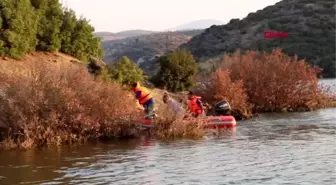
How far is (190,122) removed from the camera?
25562mm

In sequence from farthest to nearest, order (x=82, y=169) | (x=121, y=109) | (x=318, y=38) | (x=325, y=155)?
(x=318, y=38) < (x=121, y=109) < (x=325, y=155) < (x=82, y=169)

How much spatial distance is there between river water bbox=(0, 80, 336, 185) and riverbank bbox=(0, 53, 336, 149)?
881 millimetres

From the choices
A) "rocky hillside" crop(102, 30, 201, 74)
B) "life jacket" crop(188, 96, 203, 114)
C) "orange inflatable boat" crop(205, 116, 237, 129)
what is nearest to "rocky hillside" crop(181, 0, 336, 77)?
"rocky hillside" crop(102, 30, 201, 74)

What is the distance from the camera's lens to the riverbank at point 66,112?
23078mm

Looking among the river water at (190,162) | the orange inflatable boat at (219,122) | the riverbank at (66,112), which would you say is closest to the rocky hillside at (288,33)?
the orange inflatable boat at (219,122)

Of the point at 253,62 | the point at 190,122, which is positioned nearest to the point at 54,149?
the point at 190,122

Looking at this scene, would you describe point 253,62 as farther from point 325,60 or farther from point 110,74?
point 325,60

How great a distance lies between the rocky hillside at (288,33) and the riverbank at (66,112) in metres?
68.7

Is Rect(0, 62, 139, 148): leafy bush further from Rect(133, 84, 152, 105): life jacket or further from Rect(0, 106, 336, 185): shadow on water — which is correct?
Rect(133, 84, 152, 105): life jacket

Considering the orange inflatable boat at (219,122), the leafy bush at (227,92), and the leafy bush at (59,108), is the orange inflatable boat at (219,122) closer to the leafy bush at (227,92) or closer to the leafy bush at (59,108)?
the leafy bush at (59,108)

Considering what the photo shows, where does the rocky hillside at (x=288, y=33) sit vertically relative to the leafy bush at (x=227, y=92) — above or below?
above

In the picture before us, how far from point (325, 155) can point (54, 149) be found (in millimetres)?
9417

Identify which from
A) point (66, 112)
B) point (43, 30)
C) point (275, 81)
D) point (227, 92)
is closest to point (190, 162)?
point (66, 112)

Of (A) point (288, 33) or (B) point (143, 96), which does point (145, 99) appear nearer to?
(B) point (143, 96)
